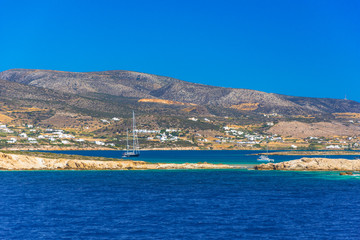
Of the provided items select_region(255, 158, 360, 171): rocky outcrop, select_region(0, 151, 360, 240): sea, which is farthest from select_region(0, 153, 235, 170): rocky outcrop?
select_region(255, 158, 360, 171): rocky outcrop

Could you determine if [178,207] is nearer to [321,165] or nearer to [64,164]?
[64,164]

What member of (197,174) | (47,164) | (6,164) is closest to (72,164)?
(47,164)

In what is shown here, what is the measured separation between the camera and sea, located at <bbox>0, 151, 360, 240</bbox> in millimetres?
36500

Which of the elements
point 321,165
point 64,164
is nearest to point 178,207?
point 64,164

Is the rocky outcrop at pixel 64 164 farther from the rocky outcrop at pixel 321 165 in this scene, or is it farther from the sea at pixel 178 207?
the rocky outcrop at pixel 321 165

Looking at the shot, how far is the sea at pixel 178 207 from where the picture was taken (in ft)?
120

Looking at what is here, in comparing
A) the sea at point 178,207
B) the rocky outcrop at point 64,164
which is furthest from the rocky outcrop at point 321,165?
the rocky outcrop at point 64,164

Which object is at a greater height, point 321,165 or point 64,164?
point 64,164

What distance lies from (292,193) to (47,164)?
46758 millimetres

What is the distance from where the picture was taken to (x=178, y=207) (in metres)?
47.9

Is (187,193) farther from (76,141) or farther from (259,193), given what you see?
(76,141)

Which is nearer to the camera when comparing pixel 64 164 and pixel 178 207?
pixel 178 207

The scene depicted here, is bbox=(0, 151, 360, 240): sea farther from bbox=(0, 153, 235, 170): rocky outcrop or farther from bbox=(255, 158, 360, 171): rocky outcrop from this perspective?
bbox=(255, 158, 360, 171): rocky outcrop

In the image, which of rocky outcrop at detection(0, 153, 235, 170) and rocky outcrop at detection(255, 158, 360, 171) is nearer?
rocky outcrop at detection(0, 153, 235, 170)
